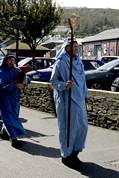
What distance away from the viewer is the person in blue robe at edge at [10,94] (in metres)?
9.64

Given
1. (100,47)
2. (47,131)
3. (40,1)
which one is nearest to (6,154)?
(47,131)

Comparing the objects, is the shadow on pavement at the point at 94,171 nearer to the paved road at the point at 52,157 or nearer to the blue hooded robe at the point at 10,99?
the paved road at the point at 52,157

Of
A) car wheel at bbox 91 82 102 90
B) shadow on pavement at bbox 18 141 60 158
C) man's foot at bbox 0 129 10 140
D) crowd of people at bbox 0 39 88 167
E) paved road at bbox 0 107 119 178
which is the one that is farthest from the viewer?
car wheel at bbox 91 82 102 90

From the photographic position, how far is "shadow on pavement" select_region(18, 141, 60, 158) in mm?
8719

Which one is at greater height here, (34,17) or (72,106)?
(72,106)

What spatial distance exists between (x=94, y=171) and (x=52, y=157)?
1218mm

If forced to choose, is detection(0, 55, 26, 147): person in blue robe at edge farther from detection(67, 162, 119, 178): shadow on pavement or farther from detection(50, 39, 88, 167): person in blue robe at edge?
detection(67, 162, 119, 178): shadow on pavement

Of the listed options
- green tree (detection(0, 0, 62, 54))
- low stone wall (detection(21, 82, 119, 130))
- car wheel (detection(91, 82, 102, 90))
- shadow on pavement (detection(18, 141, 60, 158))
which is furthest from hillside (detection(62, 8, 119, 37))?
shadow on pavement (detection(18, 141, 60, 158))

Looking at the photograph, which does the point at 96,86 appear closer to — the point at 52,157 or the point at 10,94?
the point at 10,94

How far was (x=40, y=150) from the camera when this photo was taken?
9133mm

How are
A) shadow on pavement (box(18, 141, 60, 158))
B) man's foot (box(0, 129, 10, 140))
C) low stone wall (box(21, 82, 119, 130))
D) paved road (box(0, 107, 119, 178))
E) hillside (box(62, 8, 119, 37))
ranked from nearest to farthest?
paved road (box(0, 107, 119, 178)) < shadow on pavement (box(18, 141, 60, 158)) < man's foot (box(0, 129, 10, 140)) < low stone wall (box(21, 82, 119, 130)) < hillside (box(62, 8, 119, 37))

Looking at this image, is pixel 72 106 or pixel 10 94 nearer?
pixel 72 106

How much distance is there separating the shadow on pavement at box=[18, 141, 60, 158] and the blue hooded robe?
1.08 feet

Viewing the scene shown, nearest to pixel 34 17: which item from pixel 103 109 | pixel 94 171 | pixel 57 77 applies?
pixel 103 109
